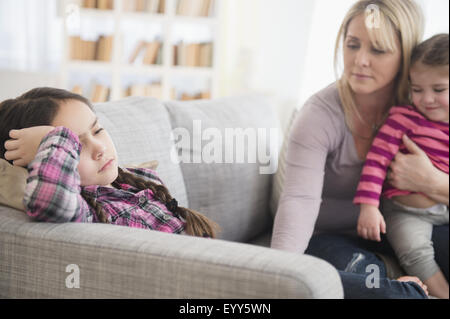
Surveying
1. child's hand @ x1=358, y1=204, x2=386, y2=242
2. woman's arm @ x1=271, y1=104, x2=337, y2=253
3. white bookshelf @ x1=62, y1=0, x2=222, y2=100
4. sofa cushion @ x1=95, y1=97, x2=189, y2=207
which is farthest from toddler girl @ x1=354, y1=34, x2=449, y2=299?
white bookshelf @ x1=62, y1=0, x2=222, y2=100

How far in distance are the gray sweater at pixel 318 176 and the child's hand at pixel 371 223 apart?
0.37 ft

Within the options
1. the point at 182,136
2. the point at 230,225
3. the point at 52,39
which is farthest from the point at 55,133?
the point at 52,39

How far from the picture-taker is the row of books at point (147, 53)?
3.58 metres

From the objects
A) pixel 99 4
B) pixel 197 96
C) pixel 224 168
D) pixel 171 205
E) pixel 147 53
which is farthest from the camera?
pixel 197 96

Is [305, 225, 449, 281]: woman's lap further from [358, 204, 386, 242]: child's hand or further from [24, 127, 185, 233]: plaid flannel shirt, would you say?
[24, 127, 185, 233]: plaid flannel shirt

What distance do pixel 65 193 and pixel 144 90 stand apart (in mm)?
2901

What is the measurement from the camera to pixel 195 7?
3578mm

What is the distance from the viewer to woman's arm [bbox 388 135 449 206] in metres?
1.37

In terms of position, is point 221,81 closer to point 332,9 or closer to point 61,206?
point 332,9

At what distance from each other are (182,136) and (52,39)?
2882 millimetres

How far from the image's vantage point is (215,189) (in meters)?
1.46

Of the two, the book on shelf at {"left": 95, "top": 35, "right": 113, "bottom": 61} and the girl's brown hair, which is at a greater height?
the girl's brown hair
